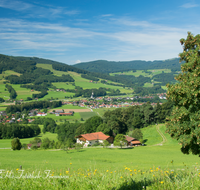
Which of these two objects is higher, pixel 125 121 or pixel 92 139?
pixel 125 121

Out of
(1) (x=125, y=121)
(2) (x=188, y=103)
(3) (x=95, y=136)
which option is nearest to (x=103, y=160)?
(2) (x=188, y=103)

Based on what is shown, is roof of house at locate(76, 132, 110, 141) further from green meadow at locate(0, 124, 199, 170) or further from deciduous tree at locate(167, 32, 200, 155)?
deciduous tree at locate(167, 32, 200, 155)

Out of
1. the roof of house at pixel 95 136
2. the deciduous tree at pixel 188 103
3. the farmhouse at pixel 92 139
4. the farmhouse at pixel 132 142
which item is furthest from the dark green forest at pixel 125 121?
the deciduous tree at pixel 188 103

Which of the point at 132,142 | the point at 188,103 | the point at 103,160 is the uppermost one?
the point at 188,103

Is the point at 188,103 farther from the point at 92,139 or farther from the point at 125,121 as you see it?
the point at 125,121

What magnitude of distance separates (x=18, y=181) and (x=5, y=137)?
246 feet

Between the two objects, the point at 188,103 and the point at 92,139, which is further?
the point at 92,139

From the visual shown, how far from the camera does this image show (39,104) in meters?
140

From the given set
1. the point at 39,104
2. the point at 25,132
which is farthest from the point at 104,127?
the point at 39,104

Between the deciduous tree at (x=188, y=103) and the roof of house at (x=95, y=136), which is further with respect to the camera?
the roof of house at (x=95, y=136)

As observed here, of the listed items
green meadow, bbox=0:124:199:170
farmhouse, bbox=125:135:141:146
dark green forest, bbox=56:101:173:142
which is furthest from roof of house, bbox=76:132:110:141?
green meadow, bbox=0:124:199:170

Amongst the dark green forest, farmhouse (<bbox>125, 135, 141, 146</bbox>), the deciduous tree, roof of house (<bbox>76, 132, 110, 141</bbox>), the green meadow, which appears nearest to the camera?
the deciduous tree

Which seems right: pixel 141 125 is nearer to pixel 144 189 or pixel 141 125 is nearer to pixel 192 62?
pixel 192 62

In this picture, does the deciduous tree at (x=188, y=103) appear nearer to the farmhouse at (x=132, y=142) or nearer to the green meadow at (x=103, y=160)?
the green meadow at (x=103, y=160)
